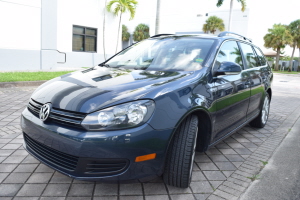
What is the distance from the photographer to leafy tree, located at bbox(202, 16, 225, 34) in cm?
3284

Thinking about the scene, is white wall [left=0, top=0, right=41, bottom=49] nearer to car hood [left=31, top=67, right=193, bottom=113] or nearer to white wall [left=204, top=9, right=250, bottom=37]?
car hood [left=31, top=67, right=193, bottom=113]

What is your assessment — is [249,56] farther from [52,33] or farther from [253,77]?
[52,33]

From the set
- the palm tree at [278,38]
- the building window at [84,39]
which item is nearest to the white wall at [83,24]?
the building window at [84,39]

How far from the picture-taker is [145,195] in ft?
7.96

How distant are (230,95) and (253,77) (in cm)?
103

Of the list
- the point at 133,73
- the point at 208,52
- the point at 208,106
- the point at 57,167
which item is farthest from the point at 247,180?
the point at 57,167

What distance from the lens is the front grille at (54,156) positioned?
2.14 metres

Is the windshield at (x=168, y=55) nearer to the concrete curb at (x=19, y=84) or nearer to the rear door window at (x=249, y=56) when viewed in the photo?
the rear door window at (x=249, y=56)

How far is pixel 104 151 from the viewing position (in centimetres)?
200

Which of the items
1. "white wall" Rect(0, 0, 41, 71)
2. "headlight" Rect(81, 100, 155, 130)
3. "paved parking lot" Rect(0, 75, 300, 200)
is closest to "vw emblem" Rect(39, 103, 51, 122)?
"headlight" Rect(81, 100, 155, 130)

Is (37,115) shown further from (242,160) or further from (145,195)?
(242,160)

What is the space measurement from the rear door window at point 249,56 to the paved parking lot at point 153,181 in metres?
1.19

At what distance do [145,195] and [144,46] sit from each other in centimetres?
203

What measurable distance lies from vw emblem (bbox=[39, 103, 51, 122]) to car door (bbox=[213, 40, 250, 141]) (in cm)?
166
